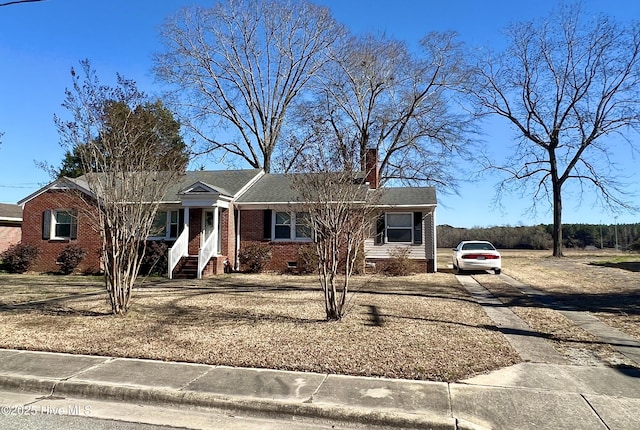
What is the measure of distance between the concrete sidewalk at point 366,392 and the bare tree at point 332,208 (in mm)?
2976

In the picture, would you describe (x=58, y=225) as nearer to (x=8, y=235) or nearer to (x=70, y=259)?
(x=70, y=259)

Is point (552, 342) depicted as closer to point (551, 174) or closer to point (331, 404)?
point (331, 404)

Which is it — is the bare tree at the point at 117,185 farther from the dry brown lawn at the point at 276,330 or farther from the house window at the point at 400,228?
the house window at the point at 400,228

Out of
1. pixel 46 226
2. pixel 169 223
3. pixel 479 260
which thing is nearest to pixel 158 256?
pixel 169 223

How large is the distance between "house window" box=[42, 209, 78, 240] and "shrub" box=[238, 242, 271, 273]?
7.88 m

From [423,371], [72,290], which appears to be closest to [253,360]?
[423,371]

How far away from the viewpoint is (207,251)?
61.0 ft

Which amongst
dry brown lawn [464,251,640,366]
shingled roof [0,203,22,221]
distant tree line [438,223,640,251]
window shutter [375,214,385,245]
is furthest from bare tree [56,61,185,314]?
distant tree line [438,223,640,251]

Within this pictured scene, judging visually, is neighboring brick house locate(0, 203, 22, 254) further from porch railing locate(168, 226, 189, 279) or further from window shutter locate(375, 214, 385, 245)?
window shutter locate(375, 214, 385, 245)

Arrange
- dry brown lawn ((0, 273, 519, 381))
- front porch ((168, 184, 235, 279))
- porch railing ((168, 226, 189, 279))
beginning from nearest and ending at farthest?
dry brown lawn ((0, 273, 519, 381)) → porch railing ((168, 226, 189, 279)) → front porch ((168, 184, 235, 279))

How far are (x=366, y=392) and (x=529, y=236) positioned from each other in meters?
55.9

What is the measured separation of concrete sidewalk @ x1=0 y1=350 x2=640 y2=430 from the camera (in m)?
4.35

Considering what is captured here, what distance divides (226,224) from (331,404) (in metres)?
15.8

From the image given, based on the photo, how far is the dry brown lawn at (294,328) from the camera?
612 centimetres
